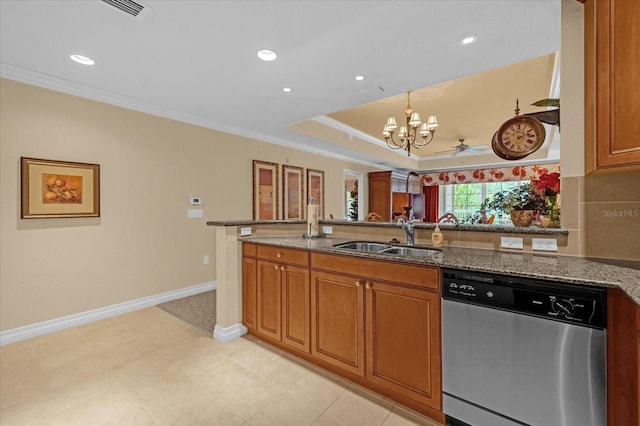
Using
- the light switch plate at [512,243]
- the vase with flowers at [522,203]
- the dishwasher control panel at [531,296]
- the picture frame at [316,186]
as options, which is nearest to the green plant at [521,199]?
the vase with flowers at [522,203]

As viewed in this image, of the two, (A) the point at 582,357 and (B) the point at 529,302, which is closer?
(A) the point at 582,357

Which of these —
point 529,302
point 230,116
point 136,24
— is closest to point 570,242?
point 529,302

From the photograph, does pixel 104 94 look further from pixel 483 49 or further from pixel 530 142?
pixel 530 142

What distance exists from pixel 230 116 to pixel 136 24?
2.01 meters

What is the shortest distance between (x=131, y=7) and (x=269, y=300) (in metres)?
2.34

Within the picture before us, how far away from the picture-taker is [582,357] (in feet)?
3.93

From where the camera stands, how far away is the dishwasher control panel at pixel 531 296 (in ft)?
3.85

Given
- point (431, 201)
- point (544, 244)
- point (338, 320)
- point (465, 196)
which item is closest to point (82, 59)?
point (338, 320)

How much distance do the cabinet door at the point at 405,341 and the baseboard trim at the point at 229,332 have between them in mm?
1398

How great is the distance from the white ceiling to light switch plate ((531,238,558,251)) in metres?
1.48

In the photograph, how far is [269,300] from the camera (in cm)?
247

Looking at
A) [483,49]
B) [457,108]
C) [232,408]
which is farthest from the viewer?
[457,108]

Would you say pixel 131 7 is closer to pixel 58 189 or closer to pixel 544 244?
pixel 58 189

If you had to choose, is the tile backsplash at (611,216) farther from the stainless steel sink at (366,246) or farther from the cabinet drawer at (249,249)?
the cabinet drawer at (249,249)
